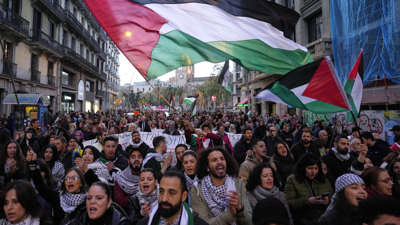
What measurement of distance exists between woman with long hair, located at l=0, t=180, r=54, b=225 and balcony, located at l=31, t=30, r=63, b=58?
22.4 m

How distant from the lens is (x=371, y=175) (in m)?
2.90

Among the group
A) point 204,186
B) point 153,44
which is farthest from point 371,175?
point 153,44

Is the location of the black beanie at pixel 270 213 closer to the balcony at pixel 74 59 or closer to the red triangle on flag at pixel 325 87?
the red triangle on flag at pixel 325 87

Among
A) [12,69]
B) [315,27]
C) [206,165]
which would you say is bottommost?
[206,165]

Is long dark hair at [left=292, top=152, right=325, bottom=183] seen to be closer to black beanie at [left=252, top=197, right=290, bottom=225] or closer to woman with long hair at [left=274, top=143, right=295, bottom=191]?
woman with long hair at [left=274, top=143, right=295, bottom=191]

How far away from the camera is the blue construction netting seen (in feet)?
26.7

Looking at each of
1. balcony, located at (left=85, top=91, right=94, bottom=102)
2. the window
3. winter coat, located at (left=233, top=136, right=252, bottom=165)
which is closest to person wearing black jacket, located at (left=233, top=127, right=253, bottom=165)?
winter coat, located at (left=233, top=136, right=252, bottom=165)

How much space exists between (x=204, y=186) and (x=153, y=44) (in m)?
2.56

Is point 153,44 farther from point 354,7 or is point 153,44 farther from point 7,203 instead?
point 354,7

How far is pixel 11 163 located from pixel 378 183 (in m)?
5.22

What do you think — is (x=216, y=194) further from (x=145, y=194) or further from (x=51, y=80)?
(x=51, y=80)

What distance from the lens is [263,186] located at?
2975 millimetres

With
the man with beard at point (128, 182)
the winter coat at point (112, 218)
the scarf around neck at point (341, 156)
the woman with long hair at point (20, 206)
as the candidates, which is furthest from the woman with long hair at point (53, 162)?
the scarf around neck at point (341, 156)

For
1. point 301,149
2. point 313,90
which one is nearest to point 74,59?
point 301,149
